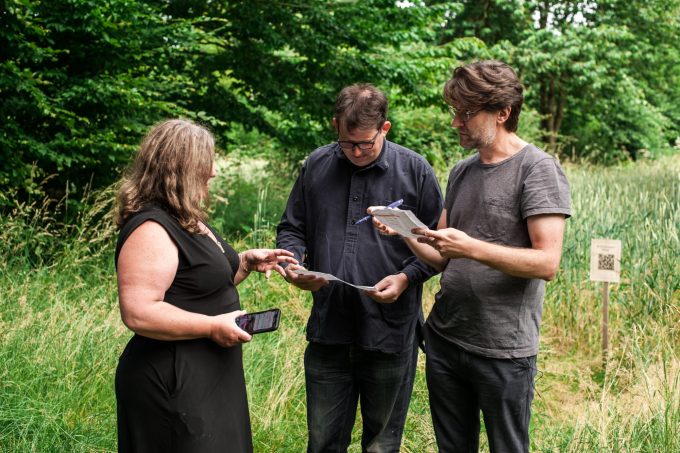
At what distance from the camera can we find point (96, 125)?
6.52 m

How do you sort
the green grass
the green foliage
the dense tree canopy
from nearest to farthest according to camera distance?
the green grass, the green foliage, the dense tree canopy

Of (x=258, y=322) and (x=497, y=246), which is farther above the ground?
(x=497, y=246)

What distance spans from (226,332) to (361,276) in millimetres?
841

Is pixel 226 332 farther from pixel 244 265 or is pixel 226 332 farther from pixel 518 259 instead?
pixel 518 259

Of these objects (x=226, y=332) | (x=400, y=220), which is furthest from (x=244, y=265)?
(x=400, y=220)

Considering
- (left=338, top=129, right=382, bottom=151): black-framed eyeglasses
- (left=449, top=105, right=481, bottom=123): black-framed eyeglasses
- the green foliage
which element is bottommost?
(left=338, top=129, right=382, bottom=151): black-framed eyeglasses

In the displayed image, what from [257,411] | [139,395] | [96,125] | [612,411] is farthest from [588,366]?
[96,125]

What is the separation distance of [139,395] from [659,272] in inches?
172

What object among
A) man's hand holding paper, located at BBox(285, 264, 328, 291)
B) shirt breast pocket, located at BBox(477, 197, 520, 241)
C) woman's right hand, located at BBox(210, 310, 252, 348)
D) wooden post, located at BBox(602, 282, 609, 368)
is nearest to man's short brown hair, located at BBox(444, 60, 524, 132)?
shirt breast pocket, located at BBox(477, 197, 520, 241)

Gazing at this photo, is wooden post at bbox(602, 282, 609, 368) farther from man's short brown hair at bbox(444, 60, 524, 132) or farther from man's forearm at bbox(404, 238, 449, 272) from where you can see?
man's short brown hair at bbox(444, 60, 524, 132)

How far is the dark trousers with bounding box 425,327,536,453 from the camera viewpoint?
2.62 meters

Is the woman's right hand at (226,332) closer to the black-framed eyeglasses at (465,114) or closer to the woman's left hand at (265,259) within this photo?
the woman's left hand at (265,259)

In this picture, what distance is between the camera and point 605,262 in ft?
16.7

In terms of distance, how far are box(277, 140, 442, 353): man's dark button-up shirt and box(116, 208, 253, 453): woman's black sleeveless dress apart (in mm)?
724
